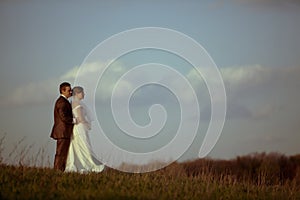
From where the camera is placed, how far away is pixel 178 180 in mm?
18375

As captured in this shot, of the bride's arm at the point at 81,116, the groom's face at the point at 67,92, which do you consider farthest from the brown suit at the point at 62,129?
the bride's arm at the point at 81,116

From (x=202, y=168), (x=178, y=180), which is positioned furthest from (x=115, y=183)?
(x=202, y=168)

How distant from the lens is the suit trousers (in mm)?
19562

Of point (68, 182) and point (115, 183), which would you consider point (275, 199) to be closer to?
point (115, 183)

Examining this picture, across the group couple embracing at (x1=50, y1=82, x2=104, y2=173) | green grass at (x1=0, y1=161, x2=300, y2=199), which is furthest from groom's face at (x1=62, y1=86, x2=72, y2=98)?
green grass at (x1=0, y1=161, x2=300, y2=199)

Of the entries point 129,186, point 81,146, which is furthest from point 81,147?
point 129,186

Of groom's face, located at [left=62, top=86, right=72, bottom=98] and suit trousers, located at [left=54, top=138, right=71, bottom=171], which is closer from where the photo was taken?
groom's face, located at [left=62, top=86, right=72, bottom=98]

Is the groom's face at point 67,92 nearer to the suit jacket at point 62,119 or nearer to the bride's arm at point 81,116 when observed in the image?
the suit jacket at point 62,119

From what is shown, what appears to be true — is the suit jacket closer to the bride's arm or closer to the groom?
the groom

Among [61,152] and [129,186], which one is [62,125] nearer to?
[61,152]

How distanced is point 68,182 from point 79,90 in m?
3.94

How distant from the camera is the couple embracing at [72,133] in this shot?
19203 mm

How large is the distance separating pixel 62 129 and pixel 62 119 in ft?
1.29

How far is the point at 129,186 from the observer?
1590 cm
